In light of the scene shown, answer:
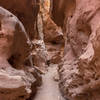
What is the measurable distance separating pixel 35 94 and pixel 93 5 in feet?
8.14

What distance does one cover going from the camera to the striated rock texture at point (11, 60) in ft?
10.2

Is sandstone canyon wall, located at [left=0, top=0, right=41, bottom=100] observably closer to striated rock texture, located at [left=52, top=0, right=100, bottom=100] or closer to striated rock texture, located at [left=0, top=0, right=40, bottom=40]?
striated rock texture, located at [left=52, top=0, right=100, bottom=100]

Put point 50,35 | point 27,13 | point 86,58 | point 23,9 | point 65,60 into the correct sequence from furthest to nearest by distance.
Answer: point 50,35
point 27,13
point 23,9
point 65,60
point 86,58

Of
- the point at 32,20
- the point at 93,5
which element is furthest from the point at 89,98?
the point at 32,20

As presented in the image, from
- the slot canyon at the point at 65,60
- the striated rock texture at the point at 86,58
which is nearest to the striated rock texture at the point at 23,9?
the slot canyon at the point at 65,60

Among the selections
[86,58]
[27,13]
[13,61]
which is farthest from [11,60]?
[27,13]

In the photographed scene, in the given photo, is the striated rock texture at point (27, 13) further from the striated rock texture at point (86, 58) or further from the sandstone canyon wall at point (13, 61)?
the striated rock texture at point (86, 58)

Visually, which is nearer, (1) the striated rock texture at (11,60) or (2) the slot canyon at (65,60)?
(2) the slot canyon at (65,60)

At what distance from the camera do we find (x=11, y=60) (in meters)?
4.33

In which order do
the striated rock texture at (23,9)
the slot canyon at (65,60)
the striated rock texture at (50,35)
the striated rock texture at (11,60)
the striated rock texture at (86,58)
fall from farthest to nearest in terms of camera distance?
the striated rock texture at (50,35)
the striated rock texture at (23,9)
the striated rock texture at (11,60)
the slot canyon at (65,60)
the striated rock texture at (86,58)

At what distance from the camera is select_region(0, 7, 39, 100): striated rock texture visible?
10.2 feet

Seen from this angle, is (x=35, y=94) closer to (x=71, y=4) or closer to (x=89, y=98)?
(x=89, y=98)

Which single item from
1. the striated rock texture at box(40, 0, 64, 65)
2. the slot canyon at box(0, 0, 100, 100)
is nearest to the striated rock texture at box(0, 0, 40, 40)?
the slot canyon at box(0, 0, 100, 100)

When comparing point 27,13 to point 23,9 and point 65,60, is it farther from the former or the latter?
point 65,60
